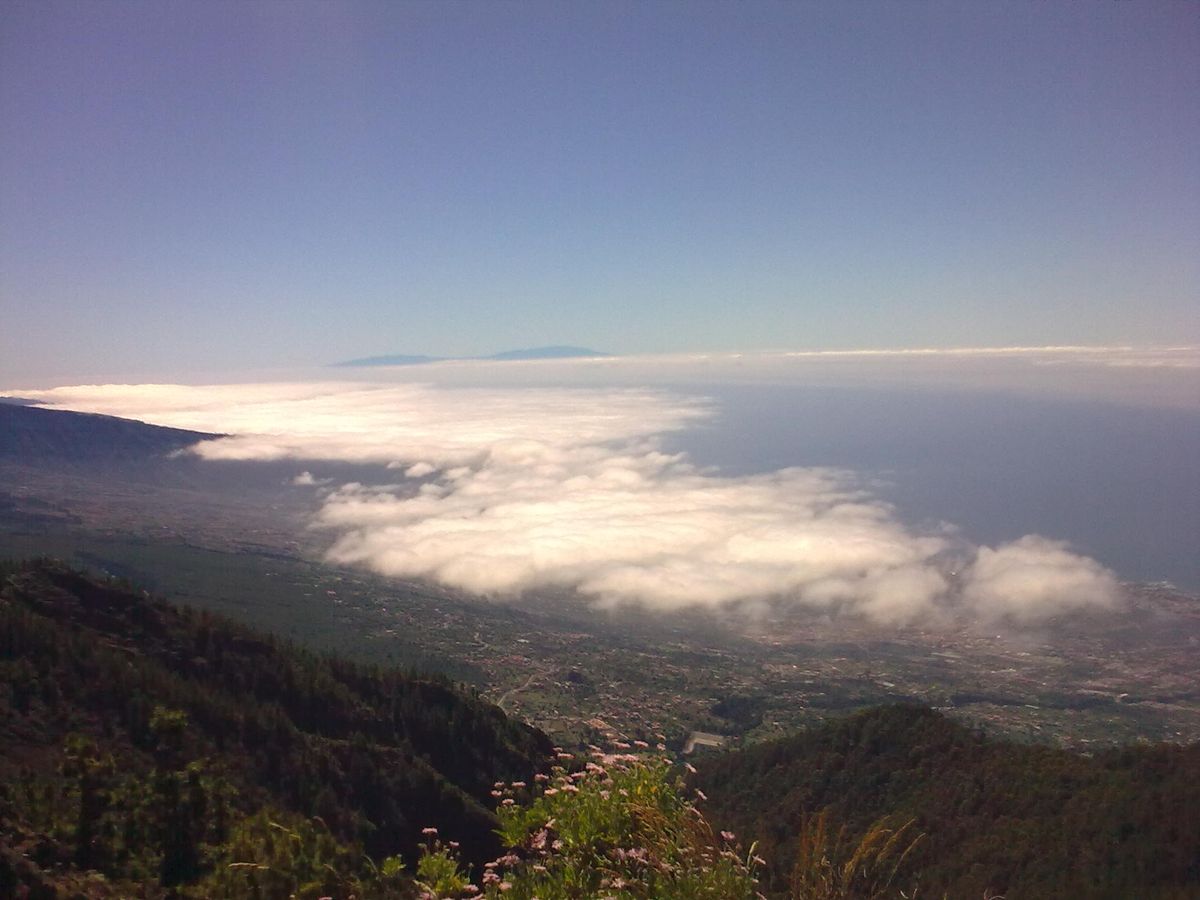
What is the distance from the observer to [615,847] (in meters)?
6.47

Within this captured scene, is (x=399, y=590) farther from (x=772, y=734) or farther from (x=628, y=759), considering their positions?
(x=628, y=759)

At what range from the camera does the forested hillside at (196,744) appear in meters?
13.6

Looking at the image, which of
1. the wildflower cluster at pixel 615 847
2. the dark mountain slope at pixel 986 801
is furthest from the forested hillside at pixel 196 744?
the dark mountain slope at pixel 986 801

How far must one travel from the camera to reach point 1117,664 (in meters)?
128

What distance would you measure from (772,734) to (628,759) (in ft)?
303

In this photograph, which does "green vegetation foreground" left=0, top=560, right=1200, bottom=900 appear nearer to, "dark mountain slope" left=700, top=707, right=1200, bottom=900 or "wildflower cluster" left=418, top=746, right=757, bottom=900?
"wildflower cluster" left=418, top=746, right=757, bottom=900

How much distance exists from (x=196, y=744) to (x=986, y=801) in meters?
40.7

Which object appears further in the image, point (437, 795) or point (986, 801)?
point (437, 795)

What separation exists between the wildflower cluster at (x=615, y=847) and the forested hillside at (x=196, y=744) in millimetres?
6337

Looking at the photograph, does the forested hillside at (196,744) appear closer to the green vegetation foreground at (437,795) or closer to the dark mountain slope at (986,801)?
the green vegetation foreground at (437,795)

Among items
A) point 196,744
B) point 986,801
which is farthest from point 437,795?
point 986,801

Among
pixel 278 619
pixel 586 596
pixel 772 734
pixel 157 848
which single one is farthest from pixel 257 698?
pixel 586 596

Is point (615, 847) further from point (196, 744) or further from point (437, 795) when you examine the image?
point (437, 795)

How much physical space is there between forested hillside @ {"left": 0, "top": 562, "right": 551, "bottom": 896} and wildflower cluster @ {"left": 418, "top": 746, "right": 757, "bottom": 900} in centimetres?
634
